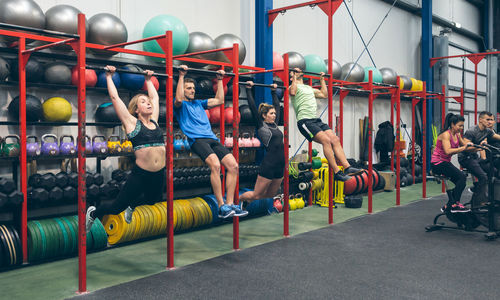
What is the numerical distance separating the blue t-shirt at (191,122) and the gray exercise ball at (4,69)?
1405 mm

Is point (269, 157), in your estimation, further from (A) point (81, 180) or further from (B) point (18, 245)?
(B) point (18, 245)

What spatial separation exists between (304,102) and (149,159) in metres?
2.14

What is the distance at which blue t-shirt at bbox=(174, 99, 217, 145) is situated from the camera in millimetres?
4051

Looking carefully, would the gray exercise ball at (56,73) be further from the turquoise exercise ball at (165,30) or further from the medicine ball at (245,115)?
the medicine ball at (245,115)

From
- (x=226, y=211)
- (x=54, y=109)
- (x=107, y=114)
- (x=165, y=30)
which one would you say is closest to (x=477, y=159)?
(x=226, y=211)

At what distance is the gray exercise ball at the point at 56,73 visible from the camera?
4168 millimetres

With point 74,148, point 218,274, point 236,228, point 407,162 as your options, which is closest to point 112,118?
point 74,148

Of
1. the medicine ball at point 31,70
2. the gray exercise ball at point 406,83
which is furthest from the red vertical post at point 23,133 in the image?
the gray exercise ball at point 406,83

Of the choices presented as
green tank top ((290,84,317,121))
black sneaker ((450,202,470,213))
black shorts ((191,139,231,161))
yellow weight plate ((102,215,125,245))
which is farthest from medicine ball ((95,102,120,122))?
black sneaker ((450,202,470,213))

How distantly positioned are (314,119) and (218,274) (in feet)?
7.41

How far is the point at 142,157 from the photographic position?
3447mm

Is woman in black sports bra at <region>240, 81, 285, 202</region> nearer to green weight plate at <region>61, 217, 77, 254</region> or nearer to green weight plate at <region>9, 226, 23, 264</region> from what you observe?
green weight plate at <region>61, 217, 77, 254</region>

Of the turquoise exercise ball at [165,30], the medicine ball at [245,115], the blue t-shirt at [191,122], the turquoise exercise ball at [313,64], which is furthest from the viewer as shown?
the turquoise exercise ball at [313,64]

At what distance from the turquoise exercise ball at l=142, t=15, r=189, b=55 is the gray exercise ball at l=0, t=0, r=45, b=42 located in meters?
1.23
